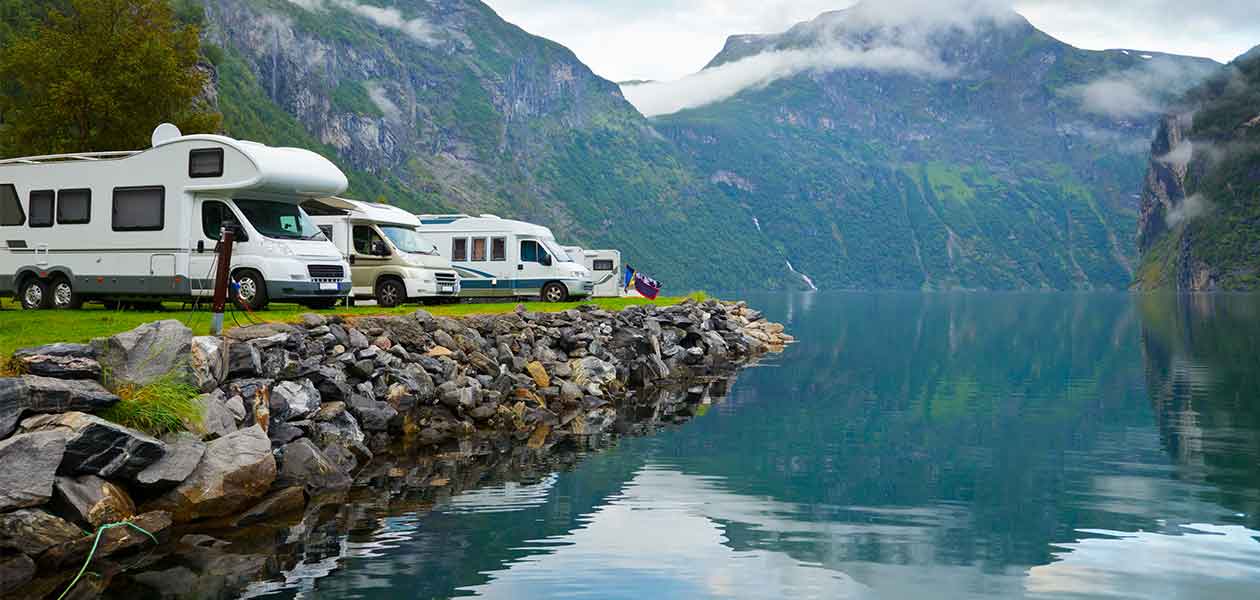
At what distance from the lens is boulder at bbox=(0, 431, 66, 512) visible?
10359 millimetres

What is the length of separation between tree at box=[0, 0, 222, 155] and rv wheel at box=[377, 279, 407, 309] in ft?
45.2

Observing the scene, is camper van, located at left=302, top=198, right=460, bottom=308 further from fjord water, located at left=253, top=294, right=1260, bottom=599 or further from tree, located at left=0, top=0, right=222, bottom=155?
tree, located at left=0, top=0, right=222, bottom=155

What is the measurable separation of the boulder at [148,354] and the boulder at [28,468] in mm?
2305

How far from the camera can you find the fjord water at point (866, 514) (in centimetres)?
1070

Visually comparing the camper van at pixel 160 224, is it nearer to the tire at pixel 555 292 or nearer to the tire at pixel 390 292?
the tire at pixel 390 292

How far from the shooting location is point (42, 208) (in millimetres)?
23000

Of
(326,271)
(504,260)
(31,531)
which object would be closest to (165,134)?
(326,271)

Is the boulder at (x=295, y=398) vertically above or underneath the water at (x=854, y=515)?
above

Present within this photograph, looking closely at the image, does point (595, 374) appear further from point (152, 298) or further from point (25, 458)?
point (25, 458)

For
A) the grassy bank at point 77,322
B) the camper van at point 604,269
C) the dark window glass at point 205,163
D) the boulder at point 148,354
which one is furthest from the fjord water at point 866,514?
the camper van at point 604,269

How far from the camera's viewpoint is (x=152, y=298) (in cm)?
2278

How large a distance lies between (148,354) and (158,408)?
119 centimetres

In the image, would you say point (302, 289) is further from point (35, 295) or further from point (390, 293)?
point (390, 293)

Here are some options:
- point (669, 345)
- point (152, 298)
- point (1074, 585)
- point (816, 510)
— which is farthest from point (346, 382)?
point (669, 345)
